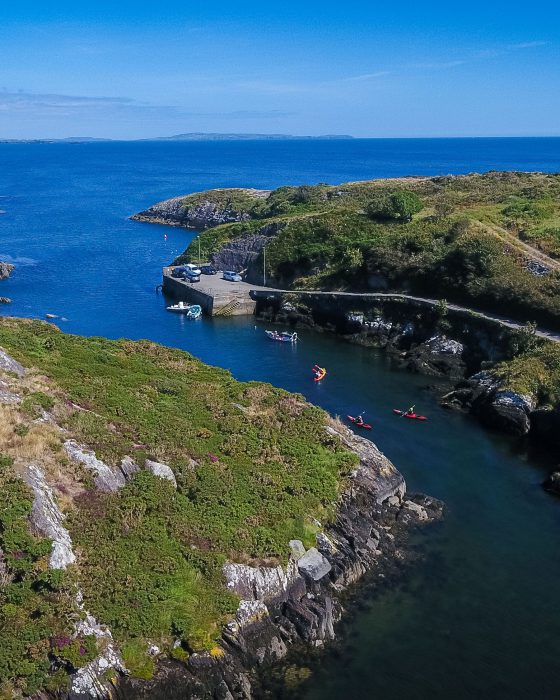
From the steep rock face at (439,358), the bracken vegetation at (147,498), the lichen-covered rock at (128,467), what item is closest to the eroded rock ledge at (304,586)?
the bracken vegetation at (147,498)

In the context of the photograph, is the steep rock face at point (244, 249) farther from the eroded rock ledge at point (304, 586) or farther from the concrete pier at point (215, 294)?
the eroded rock ledge at point (304, 586)

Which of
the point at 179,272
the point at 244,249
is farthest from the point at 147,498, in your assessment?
the point at 244,249

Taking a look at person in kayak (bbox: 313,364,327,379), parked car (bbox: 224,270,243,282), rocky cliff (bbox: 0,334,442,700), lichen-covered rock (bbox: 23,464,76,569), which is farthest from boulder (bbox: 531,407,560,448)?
parked car (bbox: 224,270,243,282)

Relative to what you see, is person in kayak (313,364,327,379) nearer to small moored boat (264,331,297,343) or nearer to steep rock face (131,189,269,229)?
small moored boat (264,331,297,343)

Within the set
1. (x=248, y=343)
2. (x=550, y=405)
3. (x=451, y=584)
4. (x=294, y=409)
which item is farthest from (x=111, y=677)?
(x=248, y=343)

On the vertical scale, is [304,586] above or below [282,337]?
above

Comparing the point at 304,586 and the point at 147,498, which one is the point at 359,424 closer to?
the point at 304,586

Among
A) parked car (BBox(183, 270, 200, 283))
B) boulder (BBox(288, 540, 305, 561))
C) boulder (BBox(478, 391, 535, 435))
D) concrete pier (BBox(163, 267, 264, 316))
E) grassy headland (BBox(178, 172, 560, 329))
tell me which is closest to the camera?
boulder (BBox(288, 540, 305, 561))
